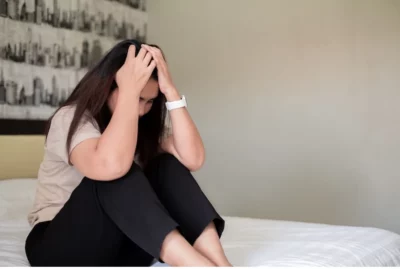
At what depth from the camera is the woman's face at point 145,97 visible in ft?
4.12

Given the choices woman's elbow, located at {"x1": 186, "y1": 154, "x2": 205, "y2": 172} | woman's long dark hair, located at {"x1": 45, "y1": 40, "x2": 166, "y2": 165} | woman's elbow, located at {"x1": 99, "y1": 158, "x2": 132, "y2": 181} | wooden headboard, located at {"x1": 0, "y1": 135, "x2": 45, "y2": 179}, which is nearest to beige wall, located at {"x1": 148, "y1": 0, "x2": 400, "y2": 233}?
wooden headboard, located at {"x1": 0, "y1": 135, "x2": 45, "y2": 179}

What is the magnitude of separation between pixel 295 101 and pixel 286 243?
4.68 ft

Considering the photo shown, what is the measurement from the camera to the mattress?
48.1 inches

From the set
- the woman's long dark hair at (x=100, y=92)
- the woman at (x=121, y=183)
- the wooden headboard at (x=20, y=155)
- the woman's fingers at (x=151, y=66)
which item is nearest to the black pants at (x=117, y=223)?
the woman at (x=121, y=183)

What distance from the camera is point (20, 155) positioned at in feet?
7.57

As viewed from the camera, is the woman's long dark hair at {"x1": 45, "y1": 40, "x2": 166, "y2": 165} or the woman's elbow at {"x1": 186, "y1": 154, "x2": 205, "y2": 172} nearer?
the woman's long dark hair at {"x1": 45, "y1": 40, "x2": 166, "y2": 165}

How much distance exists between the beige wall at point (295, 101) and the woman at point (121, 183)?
4.76ft

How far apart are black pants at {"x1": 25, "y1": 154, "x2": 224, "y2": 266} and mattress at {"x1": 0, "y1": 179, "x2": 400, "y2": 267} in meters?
0.18

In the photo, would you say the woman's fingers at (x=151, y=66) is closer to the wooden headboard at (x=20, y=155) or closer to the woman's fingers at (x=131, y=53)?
the woman's fingers at (x=131, y=53)

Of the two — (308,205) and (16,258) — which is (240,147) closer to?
(308,205)

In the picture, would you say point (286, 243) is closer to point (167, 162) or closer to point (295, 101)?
point (167, 162)

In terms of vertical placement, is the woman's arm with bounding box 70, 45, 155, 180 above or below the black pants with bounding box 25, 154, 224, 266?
above

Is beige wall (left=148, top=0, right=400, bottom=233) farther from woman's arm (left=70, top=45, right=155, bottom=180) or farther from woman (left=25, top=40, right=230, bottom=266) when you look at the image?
woman's arm (left=70, top=45, right=155, bottom=180)

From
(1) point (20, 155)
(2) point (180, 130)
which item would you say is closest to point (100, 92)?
(2) point (180, 130)
